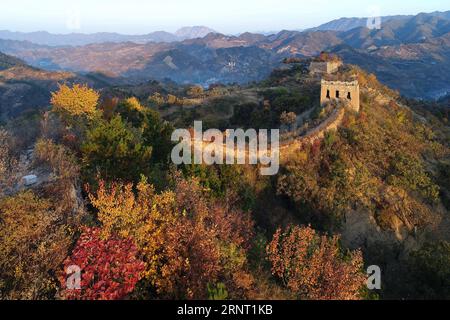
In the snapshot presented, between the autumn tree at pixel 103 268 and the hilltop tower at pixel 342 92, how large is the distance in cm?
2453

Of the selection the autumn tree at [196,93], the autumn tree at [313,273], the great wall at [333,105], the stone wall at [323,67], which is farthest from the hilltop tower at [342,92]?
the autumn tree at [196,93]

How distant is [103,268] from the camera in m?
10.0

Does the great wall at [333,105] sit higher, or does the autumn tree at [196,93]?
the great wall at [333,105]

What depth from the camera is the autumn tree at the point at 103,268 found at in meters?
9.64

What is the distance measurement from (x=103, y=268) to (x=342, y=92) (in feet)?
85.0

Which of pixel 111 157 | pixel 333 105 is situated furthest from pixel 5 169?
pixel 333 105

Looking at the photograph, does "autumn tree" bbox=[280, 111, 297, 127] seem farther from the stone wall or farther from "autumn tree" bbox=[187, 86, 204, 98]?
"autumn tree" bbox=[187, 86, 204, 98]

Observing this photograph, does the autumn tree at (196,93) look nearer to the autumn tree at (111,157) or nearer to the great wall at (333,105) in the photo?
the great wall at (333,105)

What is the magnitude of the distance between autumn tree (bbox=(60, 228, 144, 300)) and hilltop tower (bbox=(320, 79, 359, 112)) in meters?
24.5

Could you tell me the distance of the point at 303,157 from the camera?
25.0 metres

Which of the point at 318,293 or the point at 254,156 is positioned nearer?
the point at 318,293

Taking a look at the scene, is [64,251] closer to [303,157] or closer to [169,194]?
[169,194]
